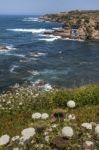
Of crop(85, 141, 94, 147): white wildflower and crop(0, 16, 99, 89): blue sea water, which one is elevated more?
crop(85, 141, 94, 147): white wildflower

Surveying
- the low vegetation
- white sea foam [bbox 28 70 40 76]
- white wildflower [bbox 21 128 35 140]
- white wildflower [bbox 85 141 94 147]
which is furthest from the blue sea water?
white wildflower [bbox 21 128 35 140]

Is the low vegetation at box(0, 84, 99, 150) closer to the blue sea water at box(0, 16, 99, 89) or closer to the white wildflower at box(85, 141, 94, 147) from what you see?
the white wildflower at box(85, 141, 94, 147)

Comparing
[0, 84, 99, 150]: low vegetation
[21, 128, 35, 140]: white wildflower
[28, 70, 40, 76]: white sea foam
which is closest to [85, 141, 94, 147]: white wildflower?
[0, 84, 99, 150]: low vegetation

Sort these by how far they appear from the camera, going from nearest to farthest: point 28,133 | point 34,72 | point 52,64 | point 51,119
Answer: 1. point 28,133
2. point 51,119
3. point 34,72
4. point 52,64

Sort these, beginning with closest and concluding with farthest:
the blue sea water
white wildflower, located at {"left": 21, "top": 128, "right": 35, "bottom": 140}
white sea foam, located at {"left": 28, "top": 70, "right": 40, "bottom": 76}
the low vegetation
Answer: white wildflower, located at {"left": 21, "top": 128, "right": 35, "bottom": 140}, the low vegetation, the blue sea water, white sea foam, located at {"left": 28, "top": 70, "right": 40, "bottom": 76}

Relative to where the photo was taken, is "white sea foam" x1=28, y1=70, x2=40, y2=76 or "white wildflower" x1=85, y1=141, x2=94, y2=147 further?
"white sea foam" x1=28, y1=70, x2=40, y2=76

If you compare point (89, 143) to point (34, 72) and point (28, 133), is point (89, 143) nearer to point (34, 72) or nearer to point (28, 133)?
point (28, 133)

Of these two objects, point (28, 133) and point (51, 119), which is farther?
point (51, 119)

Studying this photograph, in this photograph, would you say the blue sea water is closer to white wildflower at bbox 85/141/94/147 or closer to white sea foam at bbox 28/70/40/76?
white sea foam at bbox 28/70/40/76

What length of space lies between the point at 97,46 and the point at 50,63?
1062 inches

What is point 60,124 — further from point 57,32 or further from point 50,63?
point 57,32

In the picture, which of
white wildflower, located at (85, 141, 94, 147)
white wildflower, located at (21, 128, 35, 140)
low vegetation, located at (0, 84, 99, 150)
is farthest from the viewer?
low vegetation, located at (0, 84, 99, 150)

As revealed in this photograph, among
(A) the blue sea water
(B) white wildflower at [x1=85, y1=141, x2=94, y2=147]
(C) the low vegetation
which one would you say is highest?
(B) white wildflower at [x1=85, y1=141, x2=94, y2=147]

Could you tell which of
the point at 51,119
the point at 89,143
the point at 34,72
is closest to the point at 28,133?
the point at 89,143
